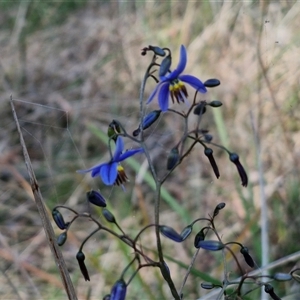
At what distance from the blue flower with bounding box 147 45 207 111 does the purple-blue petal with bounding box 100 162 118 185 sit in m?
0.13

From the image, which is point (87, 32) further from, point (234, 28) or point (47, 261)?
point (47, 261)

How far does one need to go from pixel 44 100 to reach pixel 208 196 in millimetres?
1260

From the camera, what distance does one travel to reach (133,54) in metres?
3.18

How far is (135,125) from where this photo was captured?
2.57 m

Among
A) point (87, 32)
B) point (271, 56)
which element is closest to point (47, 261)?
point (271, 56)

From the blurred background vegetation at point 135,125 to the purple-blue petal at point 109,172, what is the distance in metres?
0.55

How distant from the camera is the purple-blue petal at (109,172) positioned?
79 centimetres

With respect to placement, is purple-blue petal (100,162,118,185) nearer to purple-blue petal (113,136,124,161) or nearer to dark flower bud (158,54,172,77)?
purple-blue petal (113,136,124,161)

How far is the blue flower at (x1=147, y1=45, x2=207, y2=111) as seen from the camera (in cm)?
87

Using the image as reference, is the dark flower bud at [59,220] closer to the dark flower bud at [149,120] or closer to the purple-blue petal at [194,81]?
the dark flower bud at [149,120]

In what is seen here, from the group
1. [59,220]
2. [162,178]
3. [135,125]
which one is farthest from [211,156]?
[135,125]

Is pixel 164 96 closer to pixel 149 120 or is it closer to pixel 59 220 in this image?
pixel 149 120

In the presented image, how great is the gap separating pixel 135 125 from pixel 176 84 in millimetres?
1682

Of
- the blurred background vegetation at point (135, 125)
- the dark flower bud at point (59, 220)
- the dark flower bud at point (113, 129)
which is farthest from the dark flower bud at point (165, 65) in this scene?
the blurred background vegetation at point (135, 125)
